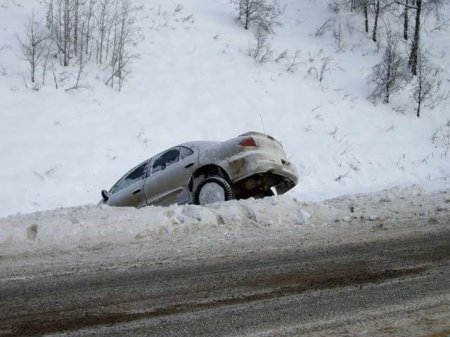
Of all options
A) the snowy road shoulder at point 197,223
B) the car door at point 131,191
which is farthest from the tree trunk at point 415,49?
the car door at point 131,191

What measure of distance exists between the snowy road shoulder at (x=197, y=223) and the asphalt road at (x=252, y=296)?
34.7 inches

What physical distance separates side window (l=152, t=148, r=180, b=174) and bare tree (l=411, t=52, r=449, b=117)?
13.0m

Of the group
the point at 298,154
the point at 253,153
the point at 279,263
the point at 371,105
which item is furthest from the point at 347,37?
the point at 279,263

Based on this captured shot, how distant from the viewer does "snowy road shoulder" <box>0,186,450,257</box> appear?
620 cm

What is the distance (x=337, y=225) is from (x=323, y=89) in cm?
1406

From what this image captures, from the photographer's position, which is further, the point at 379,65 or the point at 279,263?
the point at 379,65

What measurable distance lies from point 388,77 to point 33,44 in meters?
12.7

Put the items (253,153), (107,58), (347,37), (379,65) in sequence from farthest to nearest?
(347,37), (379,65), (107,58), (253,153)

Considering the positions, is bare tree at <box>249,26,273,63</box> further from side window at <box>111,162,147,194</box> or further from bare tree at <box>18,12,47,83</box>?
side window at <box>111,162,147,194</box>

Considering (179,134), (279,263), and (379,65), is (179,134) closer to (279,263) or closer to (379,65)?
(379,65)

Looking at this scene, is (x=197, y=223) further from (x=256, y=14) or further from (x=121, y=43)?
(x=256, y=14)

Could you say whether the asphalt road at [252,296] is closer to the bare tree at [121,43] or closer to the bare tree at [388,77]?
the bare tree at [121,43]

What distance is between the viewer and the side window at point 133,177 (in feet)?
31.8

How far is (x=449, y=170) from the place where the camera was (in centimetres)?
1572
